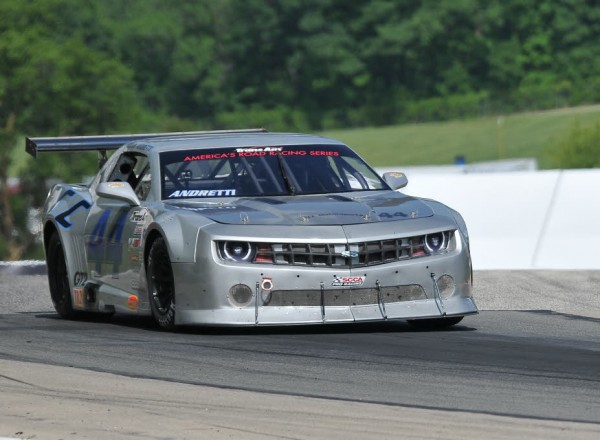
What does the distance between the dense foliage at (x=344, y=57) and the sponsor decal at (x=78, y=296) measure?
333 ft

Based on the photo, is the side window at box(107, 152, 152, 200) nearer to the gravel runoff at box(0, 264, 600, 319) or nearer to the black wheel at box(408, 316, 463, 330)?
the gravel runoff at box(0, 264, 600, 319)

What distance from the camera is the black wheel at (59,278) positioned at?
12078mm

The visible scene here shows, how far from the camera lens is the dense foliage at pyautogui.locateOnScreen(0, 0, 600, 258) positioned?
12075 centimetres

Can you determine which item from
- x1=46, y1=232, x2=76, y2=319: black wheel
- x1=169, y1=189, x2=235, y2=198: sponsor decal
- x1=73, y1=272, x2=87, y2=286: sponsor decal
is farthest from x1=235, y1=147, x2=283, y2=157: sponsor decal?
x1=46, y1=232, x2=76, y2=319: black wheel

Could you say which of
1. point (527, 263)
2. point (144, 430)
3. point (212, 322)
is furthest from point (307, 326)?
point (527, 263)

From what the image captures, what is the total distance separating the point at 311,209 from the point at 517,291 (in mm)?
3953

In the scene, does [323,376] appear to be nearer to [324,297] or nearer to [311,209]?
[324,297]

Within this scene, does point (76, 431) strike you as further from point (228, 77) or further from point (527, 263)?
point (228, 77)

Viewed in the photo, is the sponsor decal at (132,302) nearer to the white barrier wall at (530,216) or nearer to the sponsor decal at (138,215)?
the sponsor decal at (138,215)

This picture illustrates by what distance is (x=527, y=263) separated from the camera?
52.0 feet

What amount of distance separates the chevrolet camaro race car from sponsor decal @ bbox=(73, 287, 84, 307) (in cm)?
4

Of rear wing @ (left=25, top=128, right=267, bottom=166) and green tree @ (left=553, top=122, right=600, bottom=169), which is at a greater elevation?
rear wing @ (left=25, top=128, right=267, bottom=166)

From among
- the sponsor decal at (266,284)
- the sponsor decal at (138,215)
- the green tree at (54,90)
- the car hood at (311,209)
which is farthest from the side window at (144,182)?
the green tree at (54,90)

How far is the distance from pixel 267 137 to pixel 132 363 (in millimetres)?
3330
